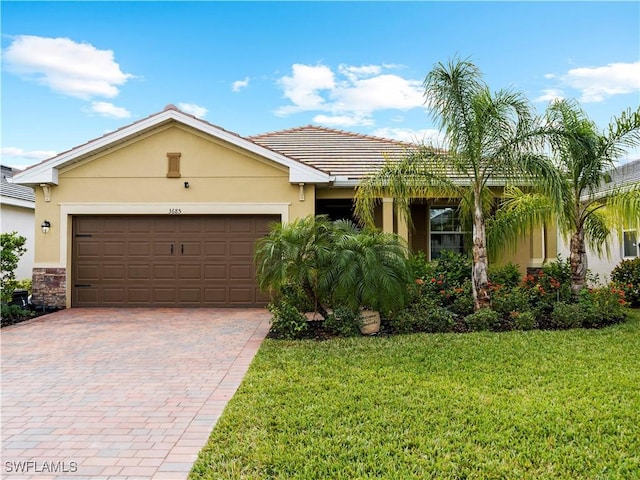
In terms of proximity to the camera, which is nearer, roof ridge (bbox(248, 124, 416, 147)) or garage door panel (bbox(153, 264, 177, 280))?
garage door panel (bbox(153, 264, 177, 280))

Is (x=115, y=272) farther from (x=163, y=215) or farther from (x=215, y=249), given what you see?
(x=215, y=249)

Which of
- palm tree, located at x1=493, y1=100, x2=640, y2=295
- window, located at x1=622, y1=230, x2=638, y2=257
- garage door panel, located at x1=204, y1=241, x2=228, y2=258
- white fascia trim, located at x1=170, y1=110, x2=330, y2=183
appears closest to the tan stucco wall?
white fascia trim, located at x1=170, y1=110, x2=330, y2=183

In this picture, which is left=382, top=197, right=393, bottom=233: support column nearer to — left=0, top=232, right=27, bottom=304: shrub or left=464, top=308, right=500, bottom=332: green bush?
left=464, top=308, right=500, bottom=332: green bush

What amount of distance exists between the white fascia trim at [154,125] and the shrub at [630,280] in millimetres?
8181

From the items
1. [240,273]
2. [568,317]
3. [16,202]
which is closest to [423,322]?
[568,317]

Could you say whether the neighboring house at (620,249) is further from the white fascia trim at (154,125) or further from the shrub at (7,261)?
the shrub at (7,261)

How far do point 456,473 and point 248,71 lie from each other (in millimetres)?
15721

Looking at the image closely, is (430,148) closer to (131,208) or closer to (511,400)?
(511,400)

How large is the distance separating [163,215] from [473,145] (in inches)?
308

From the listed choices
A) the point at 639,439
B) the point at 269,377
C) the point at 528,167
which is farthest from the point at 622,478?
the point at 528,167

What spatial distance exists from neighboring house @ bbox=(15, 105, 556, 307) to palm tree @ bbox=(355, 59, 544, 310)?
2.53m

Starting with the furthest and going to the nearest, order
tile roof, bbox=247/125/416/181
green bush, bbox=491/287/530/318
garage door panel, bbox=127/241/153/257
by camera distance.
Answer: tile roof, bbox=247/125/416/181 → garage door panel, bbox=127/241/153/257 → green bush, bbox=491/287/530/318

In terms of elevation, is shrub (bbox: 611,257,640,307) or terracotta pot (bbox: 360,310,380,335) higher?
shrub (bbox: 611,257,640,307)

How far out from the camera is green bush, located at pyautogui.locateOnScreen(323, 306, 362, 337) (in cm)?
781
